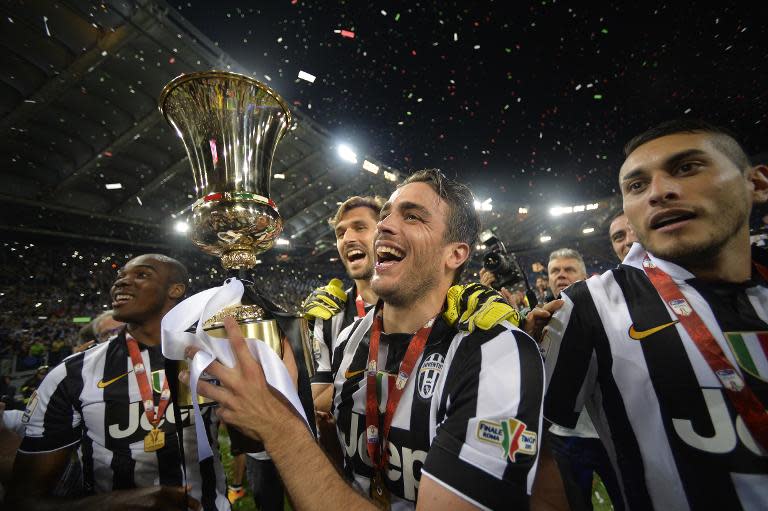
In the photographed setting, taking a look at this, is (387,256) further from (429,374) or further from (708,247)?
(708,247)

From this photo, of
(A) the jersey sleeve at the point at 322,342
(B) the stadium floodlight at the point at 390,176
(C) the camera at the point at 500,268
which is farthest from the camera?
(B) the stadium floodlight at the point at 390,176

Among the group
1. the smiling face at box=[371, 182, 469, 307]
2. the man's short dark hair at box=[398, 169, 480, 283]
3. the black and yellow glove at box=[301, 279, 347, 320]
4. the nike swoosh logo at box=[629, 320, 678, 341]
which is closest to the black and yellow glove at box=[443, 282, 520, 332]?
the smiling face at box=[371, 182, 469, 307]

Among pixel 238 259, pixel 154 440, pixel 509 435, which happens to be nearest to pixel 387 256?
pixel 238 259

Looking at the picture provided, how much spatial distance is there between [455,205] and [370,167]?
1264 cm

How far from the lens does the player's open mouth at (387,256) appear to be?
169 centimetres

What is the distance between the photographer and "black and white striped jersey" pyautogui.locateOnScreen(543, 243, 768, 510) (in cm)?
113

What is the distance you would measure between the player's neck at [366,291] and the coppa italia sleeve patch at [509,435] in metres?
2.21

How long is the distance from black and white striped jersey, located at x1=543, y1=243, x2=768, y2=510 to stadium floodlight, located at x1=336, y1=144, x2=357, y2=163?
1168 cm

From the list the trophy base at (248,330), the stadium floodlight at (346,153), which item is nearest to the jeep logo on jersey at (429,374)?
the trophy base at (248,330)

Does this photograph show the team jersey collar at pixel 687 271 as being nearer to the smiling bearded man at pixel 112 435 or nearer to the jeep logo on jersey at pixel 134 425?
the smiling bearded man at pixel 112 435

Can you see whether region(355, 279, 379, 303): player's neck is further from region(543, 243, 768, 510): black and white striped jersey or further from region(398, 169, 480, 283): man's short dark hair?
region(543, 243, 768, 510): black and white striped jersey

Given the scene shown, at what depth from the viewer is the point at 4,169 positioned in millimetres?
8320

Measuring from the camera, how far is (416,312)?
1688mm

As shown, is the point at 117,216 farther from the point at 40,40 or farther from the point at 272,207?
the point at 272,207
